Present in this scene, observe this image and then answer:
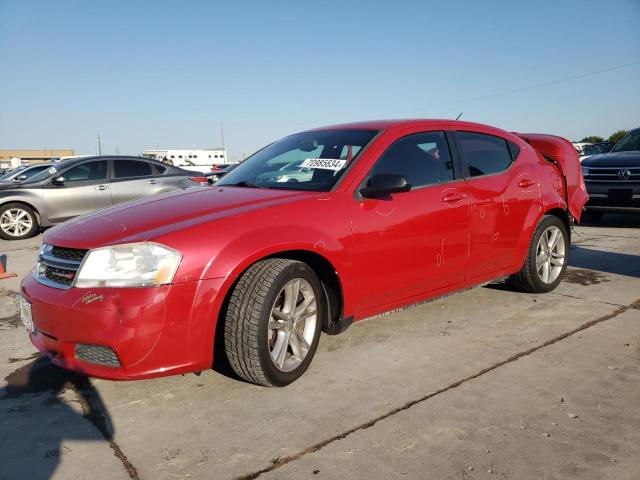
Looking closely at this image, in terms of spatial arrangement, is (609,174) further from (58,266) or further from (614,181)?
(58,266)

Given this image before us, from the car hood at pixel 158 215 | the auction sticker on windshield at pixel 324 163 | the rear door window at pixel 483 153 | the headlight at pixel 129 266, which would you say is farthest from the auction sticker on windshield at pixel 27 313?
the rear door window at pixel 483 153

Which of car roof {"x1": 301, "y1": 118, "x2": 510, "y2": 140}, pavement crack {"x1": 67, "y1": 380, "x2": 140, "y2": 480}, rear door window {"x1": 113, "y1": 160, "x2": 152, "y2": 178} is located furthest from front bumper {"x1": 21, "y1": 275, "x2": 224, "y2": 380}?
rear door window {"x1": 113, "y1": 160, "x2": 152, "y2": 178}

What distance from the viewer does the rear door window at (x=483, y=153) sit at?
4164 millimetres

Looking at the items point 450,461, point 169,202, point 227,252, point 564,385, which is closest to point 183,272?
point 227,252

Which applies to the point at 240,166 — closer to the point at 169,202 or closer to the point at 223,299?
the point at 169,202

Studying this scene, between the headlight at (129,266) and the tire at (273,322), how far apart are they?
1.28 ft

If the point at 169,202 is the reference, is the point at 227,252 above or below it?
below

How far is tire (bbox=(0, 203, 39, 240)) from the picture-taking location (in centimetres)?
964

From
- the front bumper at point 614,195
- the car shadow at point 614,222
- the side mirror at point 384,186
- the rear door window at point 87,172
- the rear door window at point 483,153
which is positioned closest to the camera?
the side mirror at point 384,186

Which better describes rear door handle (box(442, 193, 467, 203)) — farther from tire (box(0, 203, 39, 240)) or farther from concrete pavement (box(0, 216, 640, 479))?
tire (box(0, 203, 39, 240))

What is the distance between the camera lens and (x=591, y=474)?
215 cm

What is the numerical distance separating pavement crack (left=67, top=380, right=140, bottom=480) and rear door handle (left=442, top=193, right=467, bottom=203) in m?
2.57

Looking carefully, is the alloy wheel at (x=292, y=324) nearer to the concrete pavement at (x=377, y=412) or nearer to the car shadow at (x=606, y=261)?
the concrete pavement at (x=377, y=412)

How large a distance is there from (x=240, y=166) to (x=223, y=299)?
185cm
